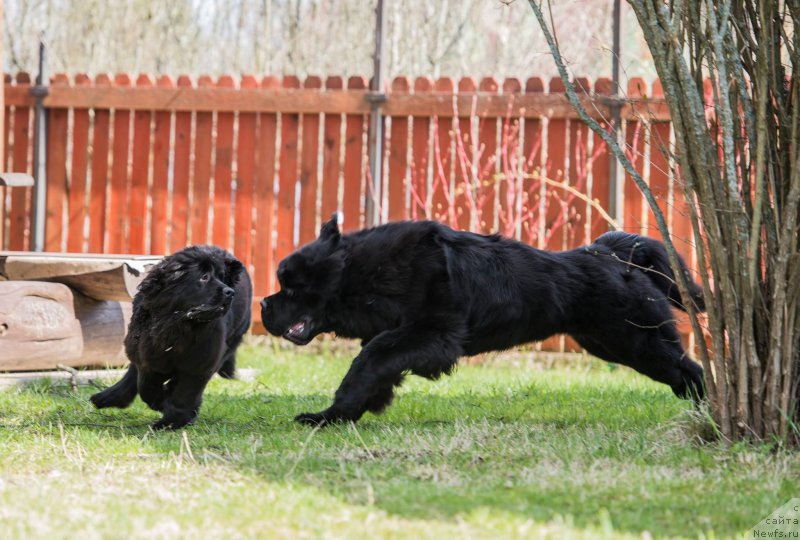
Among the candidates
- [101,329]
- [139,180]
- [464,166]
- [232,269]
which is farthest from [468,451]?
[139,180]

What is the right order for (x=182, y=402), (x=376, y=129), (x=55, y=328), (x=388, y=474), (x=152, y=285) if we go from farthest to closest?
1. (x=376, y=129)
2. (x=55, y=328)
3. (x=152, y=285)
4. (x=182, y=402)
5. (x=388, y=474)

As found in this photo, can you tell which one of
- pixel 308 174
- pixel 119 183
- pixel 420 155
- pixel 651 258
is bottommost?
pixel 651 258

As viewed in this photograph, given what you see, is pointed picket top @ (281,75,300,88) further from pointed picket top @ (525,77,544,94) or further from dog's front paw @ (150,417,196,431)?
dog's front paw @ (150,417,196,431)

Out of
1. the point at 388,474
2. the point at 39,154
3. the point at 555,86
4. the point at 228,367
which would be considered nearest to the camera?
the point at 388,474

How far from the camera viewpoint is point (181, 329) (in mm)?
4641

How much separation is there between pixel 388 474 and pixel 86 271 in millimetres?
3496

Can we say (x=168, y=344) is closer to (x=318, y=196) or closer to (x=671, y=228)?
(x=318, y=196)

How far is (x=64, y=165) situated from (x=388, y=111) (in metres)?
3.31

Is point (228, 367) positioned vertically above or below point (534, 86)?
below

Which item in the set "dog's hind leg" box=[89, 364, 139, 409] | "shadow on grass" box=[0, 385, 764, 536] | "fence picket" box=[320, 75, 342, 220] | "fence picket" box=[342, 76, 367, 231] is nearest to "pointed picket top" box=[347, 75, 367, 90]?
"fence picket" box=[342, 76, 367, 231]

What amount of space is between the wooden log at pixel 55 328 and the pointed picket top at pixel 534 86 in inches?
166

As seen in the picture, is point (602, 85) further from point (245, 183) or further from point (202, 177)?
point (202, 177)

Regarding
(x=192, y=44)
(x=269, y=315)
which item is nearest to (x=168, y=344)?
(x=269, y=315)

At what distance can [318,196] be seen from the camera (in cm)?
910
